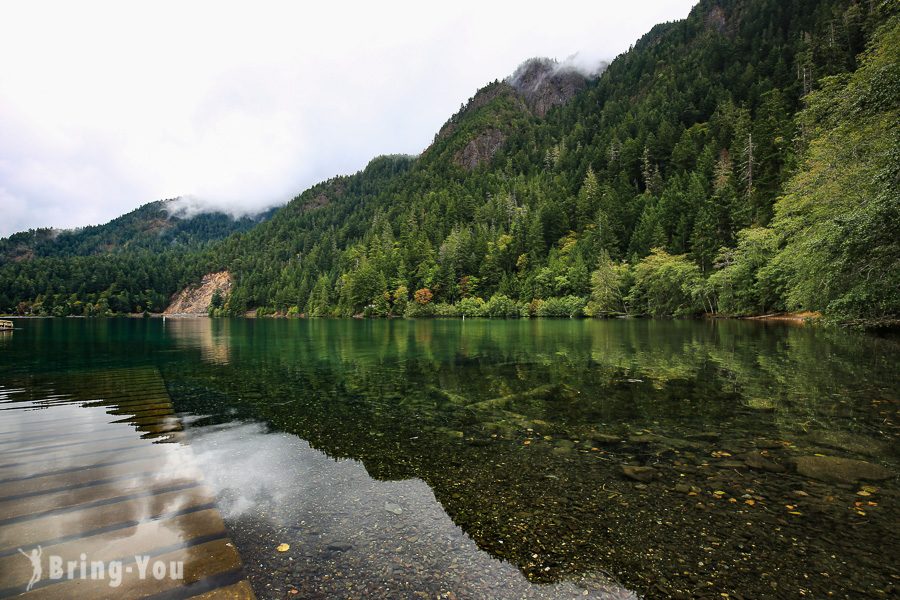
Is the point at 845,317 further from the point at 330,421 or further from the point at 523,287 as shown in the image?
the point at 523,287

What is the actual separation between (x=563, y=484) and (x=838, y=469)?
5.10m

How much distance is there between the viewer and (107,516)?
6.24 m

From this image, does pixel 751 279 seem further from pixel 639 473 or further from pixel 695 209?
pixel 639 473

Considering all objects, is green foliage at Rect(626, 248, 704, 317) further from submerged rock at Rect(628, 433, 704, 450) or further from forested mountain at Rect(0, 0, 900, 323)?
submerged rock at Rect(628, 433, 704, 450)

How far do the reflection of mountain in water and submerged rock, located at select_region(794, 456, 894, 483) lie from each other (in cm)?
25

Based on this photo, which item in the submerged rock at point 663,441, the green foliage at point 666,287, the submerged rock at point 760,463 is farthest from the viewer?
the green foliage at point 666,287

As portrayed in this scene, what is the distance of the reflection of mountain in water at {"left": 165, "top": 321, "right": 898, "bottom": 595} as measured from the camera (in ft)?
16.7

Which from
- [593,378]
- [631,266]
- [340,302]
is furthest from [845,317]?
[340,302]

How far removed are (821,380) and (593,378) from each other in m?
8.13

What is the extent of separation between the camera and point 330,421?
11906 mm

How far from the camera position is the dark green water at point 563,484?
474cm

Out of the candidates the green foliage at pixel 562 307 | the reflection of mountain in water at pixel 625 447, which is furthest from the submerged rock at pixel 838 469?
the green foliage at pixel 562 307

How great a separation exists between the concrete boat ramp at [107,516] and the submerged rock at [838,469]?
914cm

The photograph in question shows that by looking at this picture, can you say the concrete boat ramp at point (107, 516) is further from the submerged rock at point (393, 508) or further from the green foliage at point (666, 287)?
the green foliage at point (666, 287)
